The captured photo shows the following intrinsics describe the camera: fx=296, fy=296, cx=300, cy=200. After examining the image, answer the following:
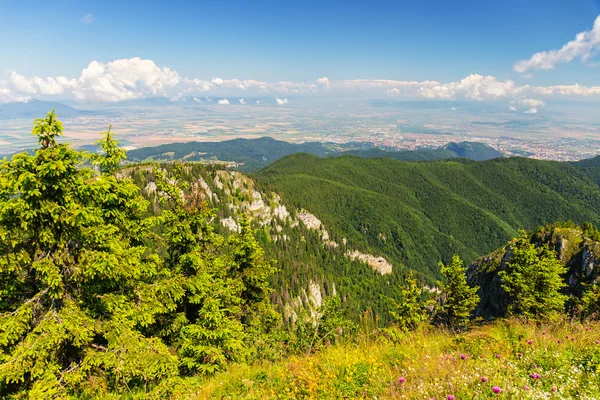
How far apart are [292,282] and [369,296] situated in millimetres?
53623

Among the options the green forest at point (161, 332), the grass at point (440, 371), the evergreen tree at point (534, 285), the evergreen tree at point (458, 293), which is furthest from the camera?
the evergreen tree at point (458, 293)

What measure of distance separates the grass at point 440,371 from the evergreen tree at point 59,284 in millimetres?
2715

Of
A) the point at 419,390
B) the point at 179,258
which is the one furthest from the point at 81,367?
the point at 419,390

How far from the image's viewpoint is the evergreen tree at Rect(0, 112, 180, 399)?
819 centimetres

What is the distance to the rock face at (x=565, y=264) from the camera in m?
47.5

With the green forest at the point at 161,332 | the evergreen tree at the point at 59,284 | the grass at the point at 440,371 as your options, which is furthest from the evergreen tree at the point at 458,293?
the evergreen tree at the point at 59,284

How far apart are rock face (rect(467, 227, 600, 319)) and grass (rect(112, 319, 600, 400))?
44.7m

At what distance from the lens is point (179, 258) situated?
1482 centimetres

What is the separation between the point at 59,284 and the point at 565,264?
70.8 m

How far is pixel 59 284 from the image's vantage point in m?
8.94

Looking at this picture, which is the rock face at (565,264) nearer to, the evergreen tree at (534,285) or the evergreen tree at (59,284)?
the evergreen tree at (534,285)

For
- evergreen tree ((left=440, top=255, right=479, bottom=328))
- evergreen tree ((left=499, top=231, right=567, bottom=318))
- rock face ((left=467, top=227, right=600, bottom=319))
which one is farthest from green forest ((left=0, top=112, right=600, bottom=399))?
rock face ((left=467, top=227, right=600, bottom=319))

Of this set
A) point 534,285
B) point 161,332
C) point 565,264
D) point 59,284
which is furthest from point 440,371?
point 565,264

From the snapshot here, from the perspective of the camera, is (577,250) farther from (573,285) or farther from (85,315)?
(85,315)
